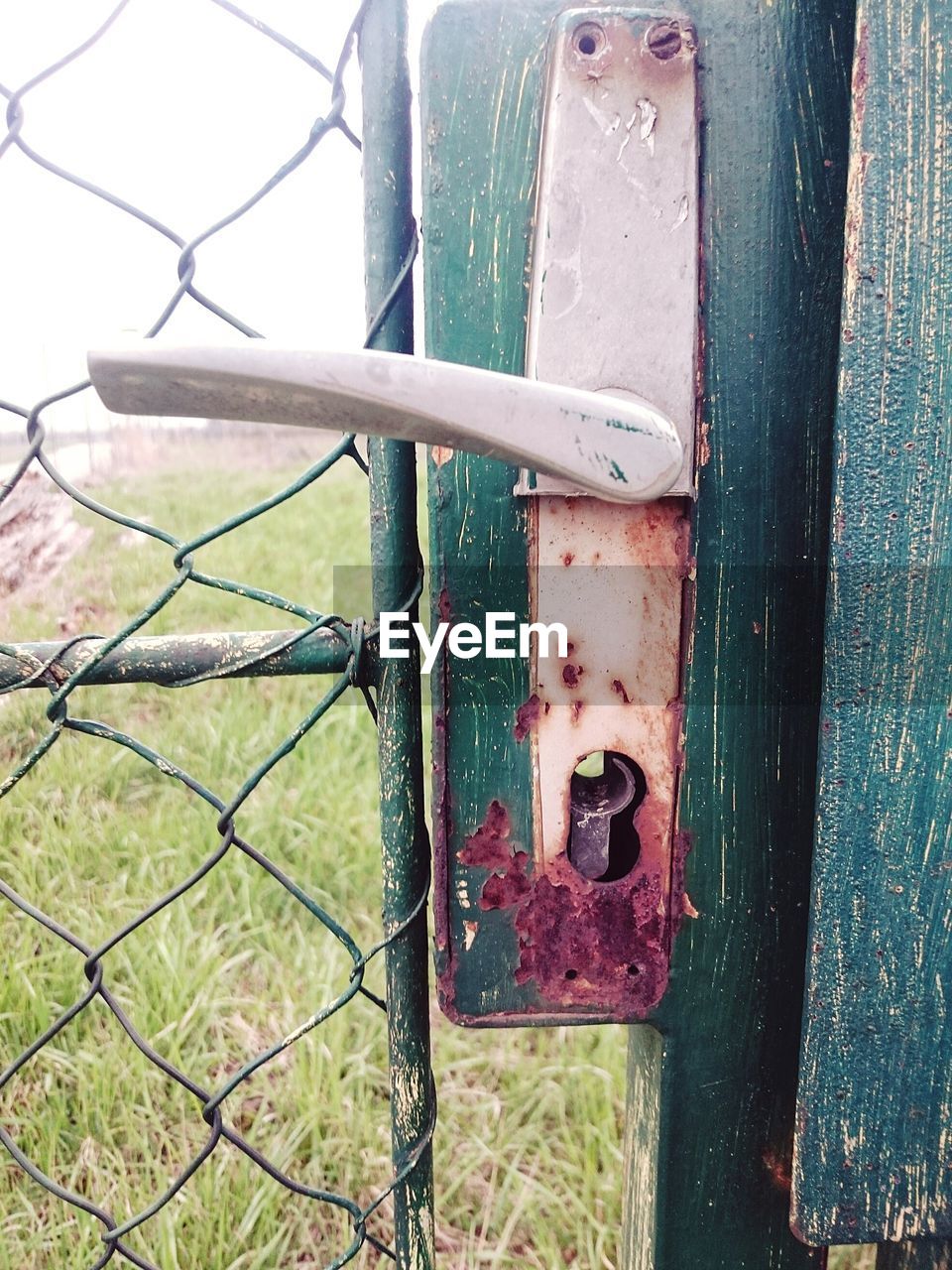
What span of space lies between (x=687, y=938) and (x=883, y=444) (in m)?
0.28

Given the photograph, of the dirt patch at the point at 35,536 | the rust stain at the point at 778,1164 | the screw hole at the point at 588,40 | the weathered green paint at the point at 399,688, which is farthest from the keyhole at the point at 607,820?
the dirt patch at the point at 35,536

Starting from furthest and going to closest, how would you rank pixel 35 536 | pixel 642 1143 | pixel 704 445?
pixel 35 536
pixel 642 1143
pixel 704 445

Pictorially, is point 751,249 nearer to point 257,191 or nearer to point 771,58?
point 771,58

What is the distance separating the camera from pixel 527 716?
48 cm

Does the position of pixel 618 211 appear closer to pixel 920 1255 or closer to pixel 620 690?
pixel 620 690

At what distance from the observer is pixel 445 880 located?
0.49 m

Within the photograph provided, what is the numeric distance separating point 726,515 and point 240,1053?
115cm

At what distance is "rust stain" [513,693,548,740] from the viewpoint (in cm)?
47

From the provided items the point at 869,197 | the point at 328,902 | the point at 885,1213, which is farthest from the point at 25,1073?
the point at 869,197

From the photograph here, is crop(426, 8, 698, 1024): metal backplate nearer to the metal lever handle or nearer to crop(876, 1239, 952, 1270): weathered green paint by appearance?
the metal lever handle

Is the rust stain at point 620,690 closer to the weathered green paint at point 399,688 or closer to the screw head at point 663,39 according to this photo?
the weathered green paint at point 399,688

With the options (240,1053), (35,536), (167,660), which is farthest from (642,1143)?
(35,536)

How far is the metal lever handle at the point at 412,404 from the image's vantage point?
Result: 320 millimetres

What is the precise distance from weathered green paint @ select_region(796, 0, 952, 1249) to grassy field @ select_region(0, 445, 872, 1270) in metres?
0.76
